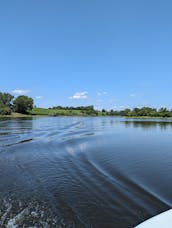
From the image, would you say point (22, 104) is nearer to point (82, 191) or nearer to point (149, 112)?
point (149, 112)

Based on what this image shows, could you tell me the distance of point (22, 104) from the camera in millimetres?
120125

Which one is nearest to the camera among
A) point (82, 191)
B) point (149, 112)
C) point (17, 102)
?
point (82, 191)

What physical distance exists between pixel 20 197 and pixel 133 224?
12.2ft

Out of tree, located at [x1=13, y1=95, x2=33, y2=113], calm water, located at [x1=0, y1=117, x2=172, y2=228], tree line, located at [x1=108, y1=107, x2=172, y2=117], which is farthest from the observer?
tree line, located at [x1=108, y1=107, x2=172, y2=117]

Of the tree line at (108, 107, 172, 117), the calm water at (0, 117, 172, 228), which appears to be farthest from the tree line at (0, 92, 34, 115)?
the calm water at (0, 117, 172, 228)

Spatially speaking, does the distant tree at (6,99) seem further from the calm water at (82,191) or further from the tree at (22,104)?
the calm water at (82,191)

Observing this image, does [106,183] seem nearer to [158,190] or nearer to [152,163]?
[158,190]

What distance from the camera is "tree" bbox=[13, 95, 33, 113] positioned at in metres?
120

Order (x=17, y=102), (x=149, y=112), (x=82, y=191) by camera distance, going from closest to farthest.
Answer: (x=82, y=191) → (x=17, y=102) → (x=149, y=112)

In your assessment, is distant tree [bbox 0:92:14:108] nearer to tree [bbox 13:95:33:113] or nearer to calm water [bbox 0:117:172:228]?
tree [bbox 13:95:33:113]

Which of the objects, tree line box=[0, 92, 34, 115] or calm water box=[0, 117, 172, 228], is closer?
calm water box=[0, 117, 172, 228]

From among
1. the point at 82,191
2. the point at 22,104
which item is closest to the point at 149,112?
the point at 22,104

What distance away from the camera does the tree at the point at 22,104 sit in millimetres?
119625

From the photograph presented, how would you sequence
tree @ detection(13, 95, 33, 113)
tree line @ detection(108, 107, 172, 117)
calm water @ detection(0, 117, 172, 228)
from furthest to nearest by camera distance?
1. tree line @ detection(108, 107, 172, 117)
2. tree @ detection(13, 95, 33, 113)
3. calm water @ detection(0, 117, 172, 228)
